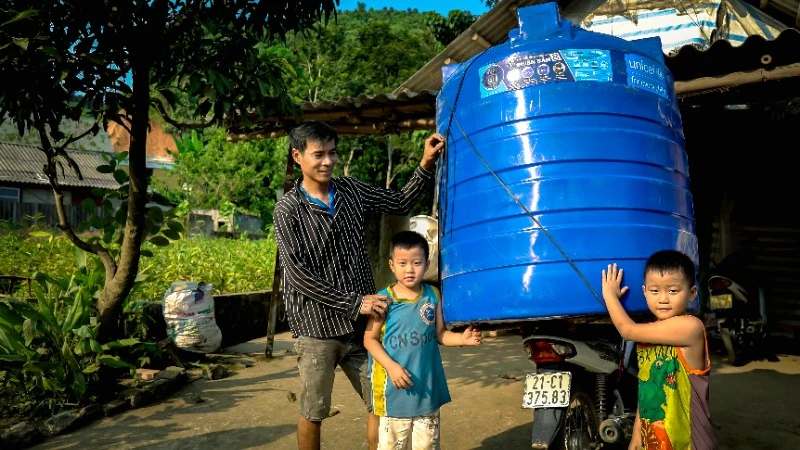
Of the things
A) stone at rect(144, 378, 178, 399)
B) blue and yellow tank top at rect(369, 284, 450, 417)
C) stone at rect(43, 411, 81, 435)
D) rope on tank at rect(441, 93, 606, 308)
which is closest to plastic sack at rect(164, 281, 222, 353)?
stone at rect(144, 378, 178, 399)

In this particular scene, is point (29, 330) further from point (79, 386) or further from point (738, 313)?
point (738, 313)

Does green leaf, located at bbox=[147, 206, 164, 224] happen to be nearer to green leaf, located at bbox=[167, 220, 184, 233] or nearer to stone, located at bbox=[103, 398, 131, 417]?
green leaf, located at bbox=[167, 220, 184, 233]

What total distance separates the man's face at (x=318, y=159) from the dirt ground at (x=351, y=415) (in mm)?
1935

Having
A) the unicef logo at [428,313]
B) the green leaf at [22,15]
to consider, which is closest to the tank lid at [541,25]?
the unicef logo at [428,313]

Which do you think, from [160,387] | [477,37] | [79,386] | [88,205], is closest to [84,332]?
[79,386]

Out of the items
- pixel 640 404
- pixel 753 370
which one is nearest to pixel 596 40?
pixel 640 404

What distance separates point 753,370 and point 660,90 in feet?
16.3

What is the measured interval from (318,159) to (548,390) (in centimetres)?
149

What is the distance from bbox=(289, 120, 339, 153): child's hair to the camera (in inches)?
119

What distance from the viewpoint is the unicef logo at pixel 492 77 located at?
274 cm

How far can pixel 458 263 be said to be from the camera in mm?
2809

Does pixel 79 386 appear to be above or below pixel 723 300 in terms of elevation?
below

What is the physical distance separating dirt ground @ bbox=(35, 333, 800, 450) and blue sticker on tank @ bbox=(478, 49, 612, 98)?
2395mm

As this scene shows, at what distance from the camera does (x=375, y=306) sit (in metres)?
2.85
